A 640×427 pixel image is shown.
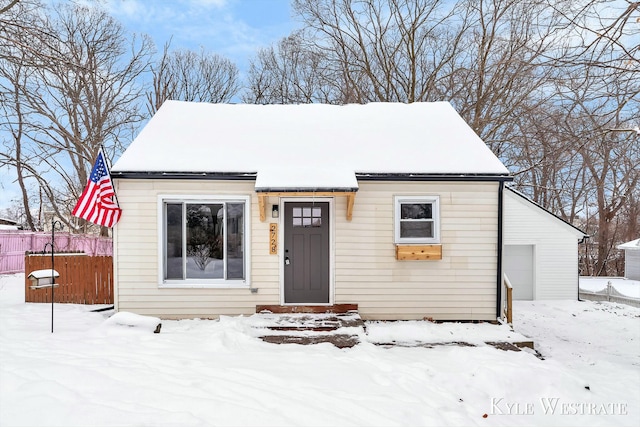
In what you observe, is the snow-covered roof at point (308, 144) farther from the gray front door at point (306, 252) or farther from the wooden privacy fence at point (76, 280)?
the wooden privacy fence at point (76, 280)

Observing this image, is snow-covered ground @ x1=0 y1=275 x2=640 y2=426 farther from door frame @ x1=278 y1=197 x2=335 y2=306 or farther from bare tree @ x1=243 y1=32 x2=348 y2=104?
bare tree @ x1=243 y1=32 x2=348 y2=104

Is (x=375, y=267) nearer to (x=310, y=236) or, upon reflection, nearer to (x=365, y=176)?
(x=310, y=236)

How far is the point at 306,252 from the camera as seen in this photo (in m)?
6.57

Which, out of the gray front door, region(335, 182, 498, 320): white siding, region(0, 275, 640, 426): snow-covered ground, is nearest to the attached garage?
region(0, 275, 640, 426): snow-covered ground

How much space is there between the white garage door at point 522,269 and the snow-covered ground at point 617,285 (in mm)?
3235

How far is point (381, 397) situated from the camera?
3.69 m

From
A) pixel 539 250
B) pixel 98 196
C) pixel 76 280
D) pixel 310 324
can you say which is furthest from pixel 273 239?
pixel 539 250

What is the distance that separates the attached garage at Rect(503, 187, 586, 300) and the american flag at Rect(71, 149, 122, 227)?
40.6 feet

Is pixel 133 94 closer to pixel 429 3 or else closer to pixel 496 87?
pixel 429 3

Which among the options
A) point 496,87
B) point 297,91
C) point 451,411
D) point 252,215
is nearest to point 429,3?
point 496,87

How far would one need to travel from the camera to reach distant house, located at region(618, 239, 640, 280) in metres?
15.5

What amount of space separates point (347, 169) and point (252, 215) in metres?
1.98

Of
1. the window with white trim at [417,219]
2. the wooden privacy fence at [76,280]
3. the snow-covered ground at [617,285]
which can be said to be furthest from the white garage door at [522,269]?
the wooden privacy fence at [76,280]

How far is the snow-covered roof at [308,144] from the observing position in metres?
6.34
